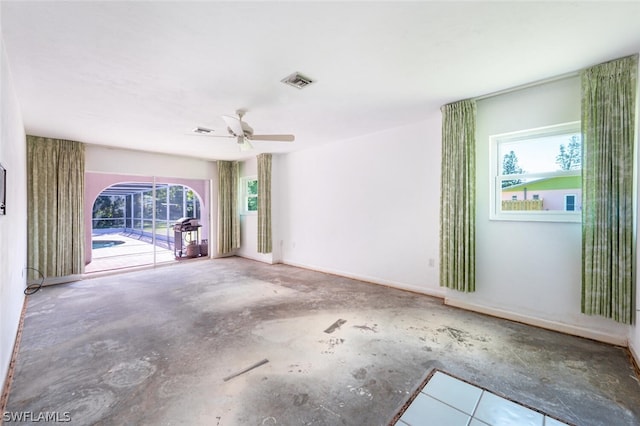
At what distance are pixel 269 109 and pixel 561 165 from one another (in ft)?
11.2

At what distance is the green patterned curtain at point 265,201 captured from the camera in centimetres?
621

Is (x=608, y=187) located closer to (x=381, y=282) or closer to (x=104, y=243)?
(x=381, y=282)

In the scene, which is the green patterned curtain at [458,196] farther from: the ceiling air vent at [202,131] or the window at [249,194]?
the window at [249,194]

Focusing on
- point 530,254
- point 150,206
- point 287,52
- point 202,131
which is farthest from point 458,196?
point 150,206

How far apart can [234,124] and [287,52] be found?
1.26 meters

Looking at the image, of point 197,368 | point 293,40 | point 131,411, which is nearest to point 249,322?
point 197,368

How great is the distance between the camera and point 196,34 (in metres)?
1.99

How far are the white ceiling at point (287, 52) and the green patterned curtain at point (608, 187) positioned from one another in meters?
0.23

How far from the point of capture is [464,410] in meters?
1.77

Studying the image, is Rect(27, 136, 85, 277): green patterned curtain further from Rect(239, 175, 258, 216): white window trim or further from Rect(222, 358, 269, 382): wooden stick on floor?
Rect(222, 358, 269, 382): wooden stick on floor

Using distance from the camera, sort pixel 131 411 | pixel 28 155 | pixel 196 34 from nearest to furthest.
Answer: pixel 131 411
pixel 196 34
pixel 28 155

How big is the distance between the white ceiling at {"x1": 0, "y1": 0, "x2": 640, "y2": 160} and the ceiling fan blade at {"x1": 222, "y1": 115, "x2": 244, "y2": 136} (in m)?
0.25

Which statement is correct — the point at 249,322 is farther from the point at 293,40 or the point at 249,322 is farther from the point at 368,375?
the point at 293,40

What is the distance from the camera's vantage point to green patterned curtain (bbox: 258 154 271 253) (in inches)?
244
